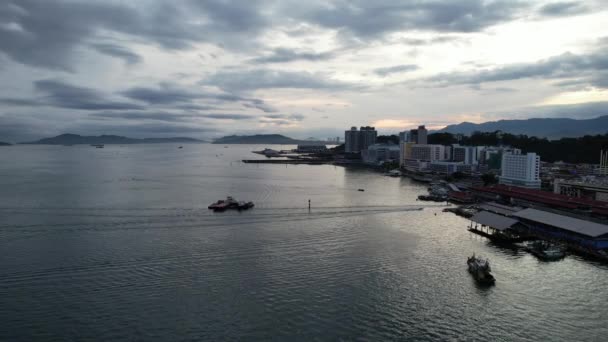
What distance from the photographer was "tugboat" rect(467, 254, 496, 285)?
6410mm

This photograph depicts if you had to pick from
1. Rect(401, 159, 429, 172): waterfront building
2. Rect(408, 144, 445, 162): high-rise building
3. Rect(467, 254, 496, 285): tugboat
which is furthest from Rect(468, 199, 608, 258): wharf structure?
Rect(408, 144, 445, 162): high-rise building

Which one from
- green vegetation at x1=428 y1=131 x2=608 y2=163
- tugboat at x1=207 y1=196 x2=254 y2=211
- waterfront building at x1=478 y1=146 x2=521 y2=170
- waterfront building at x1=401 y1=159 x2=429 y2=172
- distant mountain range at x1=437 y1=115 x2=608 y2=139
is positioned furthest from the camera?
distant mountain range at x1=437 y1=115 x2=608 y2=139

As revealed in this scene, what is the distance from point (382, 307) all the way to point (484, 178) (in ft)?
50.4

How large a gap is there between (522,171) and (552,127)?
11128 centimetres

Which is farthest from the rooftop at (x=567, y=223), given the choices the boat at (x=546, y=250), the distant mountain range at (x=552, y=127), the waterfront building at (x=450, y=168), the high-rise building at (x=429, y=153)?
the distant mountain range at (x=552, y=127)

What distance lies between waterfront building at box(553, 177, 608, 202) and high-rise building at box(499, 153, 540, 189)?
151cm

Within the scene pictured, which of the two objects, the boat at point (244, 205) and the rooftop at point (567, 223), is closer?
the rooftop at point (567, 223)

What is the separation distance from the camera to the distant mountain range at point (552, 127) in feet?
299

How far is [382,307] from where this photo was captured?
554 centimetres

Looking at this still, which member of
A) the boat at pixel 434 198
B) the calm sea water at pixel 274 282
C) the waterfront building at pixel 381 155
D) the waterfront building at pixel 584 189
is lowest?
the calm sea water at pixel 274 282

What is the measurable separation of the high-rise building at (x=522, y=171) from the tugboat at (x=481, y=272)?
1213cm

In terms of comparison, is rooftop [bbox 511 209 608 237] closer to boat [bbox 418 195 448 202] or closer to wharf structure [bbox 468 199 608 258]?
wharf structure [bbox 468 199 608 258]

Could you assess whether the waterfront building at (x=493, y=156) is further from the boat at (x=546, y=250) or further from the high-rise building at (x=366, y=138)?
the high-rise building at (x=366, y=138)

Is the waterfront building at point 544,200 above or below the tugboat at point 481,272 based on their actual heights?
above
